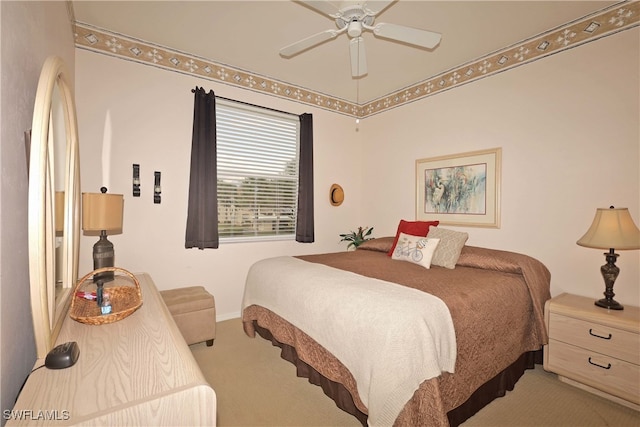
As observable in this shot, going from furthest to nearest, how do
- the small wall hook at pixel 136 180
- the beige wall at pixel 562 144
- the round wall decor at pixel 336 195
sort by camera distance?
the round wall decor at pixel 336 195 < the small wall hook at pixel 136 180 < the beige wall at pixel 562 144

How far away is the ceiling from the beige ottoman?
2456 mm

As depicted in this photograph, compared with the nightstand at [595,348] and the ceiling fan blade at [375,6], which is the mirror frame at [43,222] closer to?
the ceiling fan blade at [375,6]

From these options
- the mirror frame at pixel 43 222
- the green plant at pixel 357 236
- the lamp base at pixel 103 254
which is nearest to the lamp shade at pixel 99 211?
the lamp base at pixel 103 254

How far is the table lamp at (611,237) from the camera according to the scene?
6.68 ft

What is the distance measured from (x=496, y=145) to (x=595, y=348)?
76.3 inches

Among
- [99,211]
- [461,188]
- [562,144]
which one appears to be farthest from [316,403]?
[562,144]

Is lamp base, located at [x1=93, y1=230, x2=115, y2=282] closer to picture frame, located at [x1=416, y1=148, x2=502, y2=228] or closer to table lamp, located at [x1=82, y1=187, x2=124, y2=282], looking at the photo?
table lamp, located at [x1=82, y1=187, x2=124, y2=282]

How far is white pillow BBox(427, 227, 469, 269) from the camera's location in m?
2.66

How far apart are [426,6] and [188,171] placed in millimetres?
2719

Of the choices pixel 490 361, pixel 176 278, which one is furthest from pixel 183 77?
pixel 490 361

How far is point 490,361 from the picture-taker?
1.85m

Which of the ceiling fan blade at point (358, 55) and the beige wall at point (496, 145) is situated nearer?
the ceiling fan blade at point (358, 55)

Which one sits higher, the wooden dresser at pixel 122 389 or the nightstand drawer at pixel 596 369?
the wooden dresser at pixel 122 389

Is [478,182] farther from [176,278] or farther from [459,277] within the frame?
[176,278]
